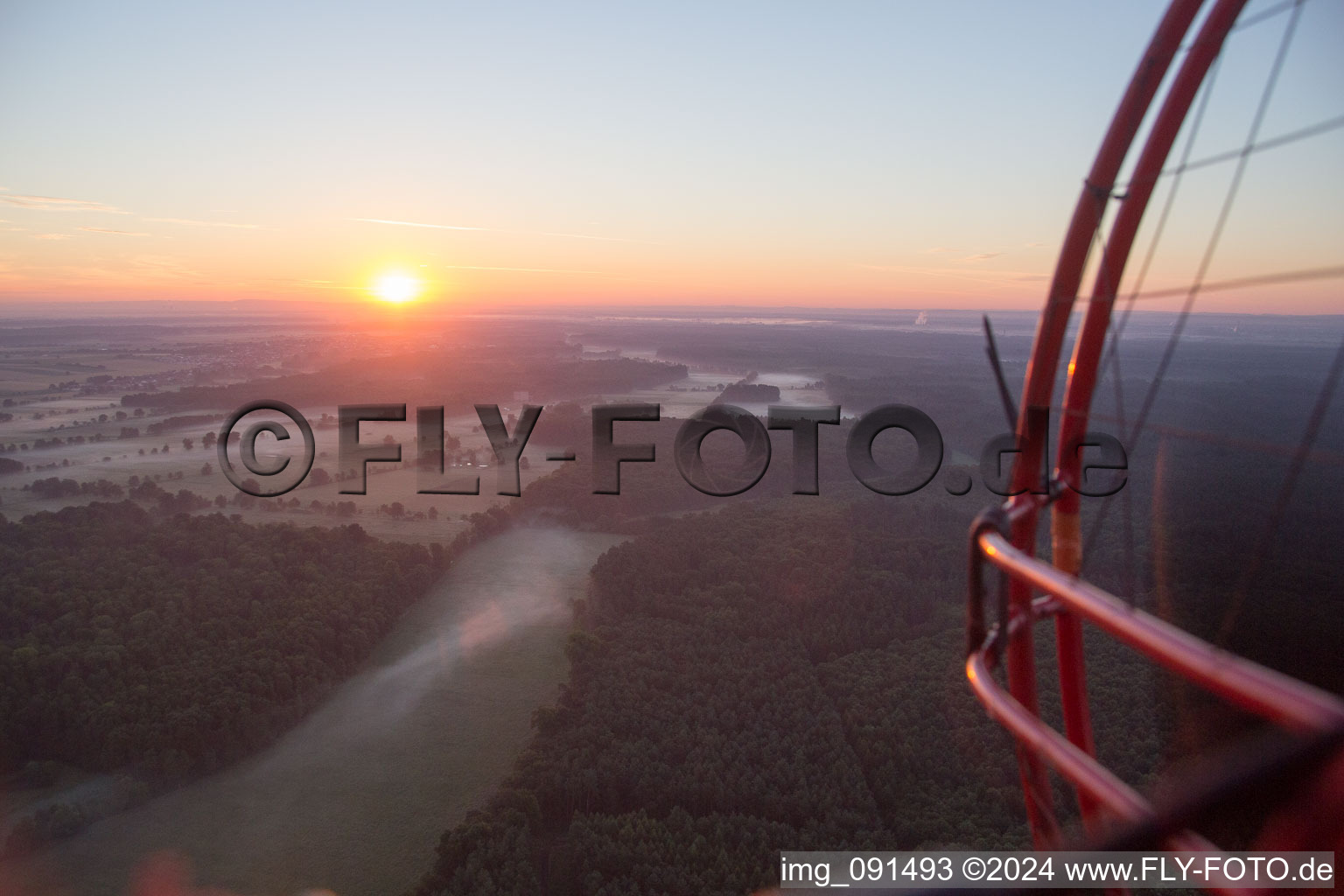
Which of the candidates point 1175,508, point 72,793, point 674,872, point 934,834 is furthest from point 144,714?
point 1175,508

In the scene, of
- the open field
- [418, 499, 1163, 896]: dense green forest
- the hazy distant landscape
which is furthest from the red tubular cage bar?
the open field

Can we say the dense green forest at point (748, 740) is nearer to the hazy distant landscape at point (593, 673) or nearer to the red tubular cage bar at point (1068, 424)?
the hazy distant landscape at point (593, 673)

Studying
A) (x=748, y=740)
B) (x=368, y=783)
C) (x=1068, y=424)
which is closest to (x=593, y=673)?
(x=748, y=740)

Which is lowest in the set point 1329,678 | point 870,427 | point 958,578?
point 958,578

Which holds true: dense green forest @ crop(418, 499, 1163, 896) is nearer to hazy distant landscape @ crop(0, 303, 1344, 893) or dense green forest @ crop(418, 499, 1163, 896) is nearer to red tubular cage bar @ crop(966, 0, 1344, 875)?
hazy distant landscape @ crop(0, 303, 1344, 893)

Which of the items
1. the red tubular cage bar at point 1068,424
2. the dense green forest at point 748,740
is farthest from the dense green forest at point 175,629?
the red tubular cage bar at point 1068,424

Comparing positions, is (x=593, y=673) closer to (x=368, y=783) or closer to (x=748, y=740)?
(x=748, y=740)

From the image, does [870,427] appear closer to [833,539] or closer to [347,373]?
[833,539]
